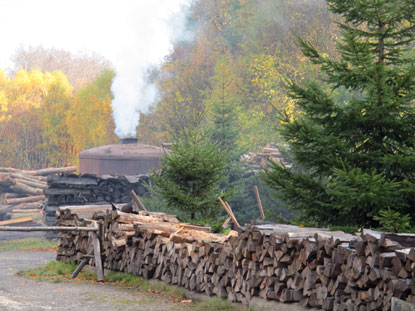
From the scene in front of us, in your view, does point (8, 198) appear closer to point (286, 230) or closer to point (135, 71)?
point (135, 71)

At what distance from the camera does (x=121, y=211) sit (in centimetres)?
1216

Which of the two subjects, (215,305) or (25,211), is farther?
(25,211)

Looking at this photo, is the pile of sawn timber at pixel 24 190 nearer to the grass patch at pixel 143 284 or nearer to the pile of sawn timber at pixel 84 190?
the pile of sawn timber at pixel 84 190

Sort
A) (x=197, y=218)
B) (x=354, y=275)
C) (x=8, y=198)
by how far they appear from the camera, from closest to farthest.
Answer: (x=354, y=275)
(x=197, y=218)
(x=8, y=198)

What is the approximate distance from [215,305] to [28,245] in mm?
13937

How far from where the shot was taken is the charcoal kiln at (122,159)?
26.7 m

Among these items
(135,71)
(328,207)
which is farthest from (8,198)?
(328,207)

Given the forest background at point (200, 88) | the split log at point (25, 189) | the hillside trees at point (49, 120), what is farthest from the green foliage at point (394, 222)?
the hillside trees at point (49, 120)

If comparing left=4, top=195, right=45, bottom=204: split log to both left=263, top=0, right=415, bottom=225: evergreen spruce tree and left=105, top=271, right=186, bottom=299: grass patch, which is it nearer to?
left=105, top=271, right=186, bottom=299: grass patch

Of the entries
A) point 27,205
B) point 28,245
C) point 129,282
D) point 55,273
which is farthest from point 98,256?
point 27,205

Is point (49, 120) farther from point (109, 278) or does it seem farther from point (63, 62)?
point (109, 278)

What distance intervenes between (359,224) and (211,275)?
2771mm

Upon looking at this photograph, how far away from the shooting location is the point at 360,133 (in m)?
10.6

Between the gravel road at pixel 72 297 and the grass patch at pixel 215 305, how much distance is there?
19 cm
